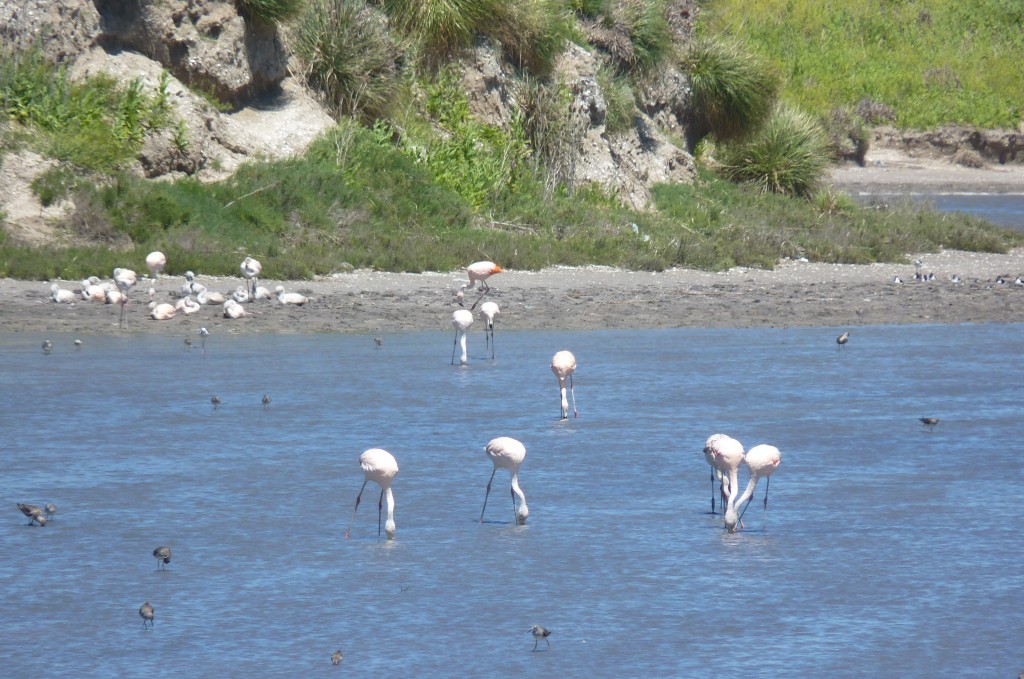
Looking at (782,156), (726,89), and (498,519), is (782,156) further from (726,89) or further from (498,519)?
(498,519)

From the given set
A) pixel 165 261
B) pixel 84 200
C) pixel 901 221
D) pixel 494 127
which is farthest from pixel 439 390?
pixel 901 221

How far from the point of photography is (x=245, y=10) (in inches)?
904

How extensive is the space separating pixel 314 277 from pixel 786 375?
6.77 meters

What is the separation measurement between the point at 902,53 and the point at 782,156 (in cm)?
3073

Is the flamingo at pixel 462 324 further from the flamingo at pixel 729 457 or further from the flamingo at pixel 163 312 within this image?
the flamingo at pixel 729 457

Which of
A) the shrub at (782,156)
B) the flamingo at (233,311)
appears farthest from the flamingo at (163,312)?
the shrub at (782,156)

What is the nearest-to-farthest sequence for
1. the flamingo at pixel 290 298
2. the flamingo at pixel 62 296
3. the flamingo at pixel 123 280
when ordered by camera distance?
the flamingo at pixel 123 280 → the flamingo at pixel 62 296 → the flamingo at pixel 290 298

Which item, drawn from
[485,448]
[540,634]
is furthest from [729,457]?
[540,634]

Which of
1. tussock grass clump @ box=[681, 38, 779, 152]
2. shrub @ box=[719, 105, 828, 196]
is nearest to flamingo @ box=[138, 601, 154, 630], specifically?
shrub @ box=[719, 105, 828, 196]

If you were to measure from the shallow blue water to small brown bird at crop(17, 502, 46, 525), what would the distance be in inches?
4.0

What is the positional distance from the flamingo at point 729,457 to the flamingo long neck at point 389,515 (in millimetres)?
1749

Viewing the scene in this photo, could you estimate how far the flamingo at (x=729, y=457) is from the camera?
8.27 meters

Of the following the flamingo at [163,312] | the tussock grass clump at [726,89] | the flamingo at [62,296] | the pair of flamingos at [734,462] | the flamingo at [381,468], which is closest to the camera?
the flamingo at [381,468]

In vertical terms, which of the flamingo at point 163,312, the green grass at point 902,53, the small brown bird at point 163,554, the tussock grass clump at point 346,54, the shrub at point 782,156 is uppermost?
the green grass at point 902,53
